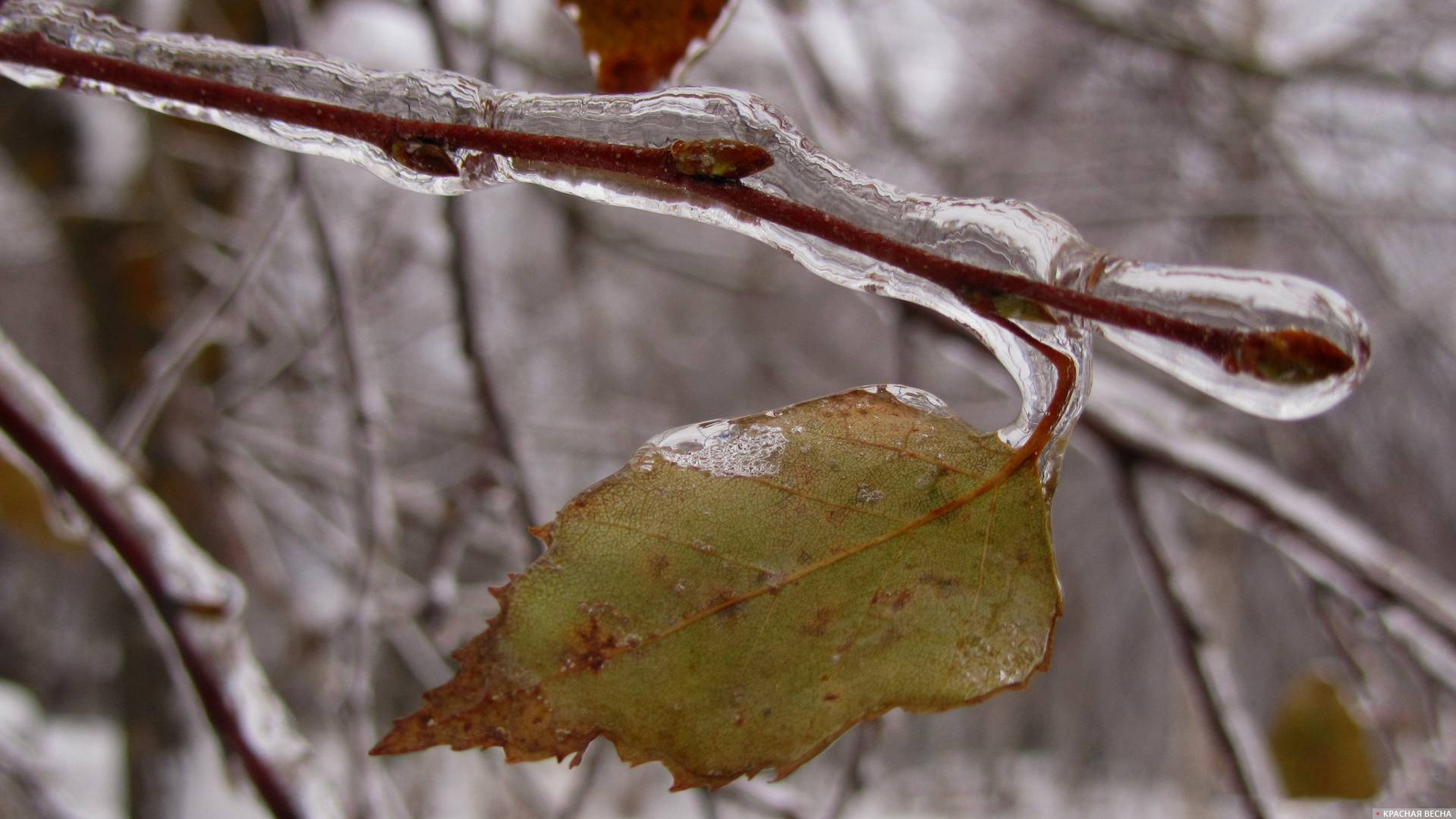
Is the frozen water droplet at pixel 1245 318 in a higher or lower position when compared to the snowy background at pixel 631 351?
lower

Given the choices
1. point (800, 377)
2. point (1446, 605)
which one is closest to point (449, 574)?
point (1446, 605)

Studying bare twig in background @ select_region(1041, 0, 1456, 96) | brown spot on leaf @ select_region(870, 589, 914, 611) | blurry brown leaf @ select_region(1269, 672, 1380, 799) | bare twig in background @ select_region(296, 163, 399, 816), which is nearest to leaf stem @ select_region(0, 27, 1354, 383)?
brown spot on leaf @ select_region(870, 589, 914, 611)

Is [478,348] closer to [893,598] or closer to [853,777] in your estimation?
[853,777]

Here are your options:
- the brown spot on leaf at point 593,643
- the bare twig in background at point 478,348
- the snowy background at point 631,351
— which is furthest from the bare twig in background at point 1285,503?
the brown spot on leaf at point 593,643

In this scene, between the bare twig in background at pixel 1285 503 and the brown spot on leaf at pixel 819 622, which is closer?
the brown spot on leaf at pixel 819 622

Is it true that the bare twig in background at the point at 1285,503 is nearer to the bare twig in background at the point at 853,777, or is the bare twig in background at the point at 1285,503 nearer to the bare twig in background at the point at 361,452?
the bare twig in background at the point at 853,777

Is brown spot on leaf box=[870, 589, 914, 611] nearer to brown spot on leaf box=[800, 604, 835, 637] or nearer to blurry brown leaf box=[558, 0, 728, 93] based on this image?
brown spot on leaf box=[800, 604, 835, 637]

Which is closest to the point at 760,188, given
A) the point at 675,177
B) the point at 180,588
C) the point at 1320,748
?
the point at 675,177

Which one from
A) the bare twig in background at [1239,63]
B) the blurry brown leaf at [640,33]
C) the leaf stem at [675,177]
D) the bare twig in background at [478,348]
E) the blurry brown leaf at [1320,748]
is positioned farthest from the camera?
the bare twig in background at [1239,63]
